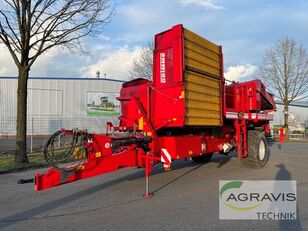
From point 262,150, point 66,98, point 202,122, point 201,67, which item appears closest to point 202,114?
point 202,122

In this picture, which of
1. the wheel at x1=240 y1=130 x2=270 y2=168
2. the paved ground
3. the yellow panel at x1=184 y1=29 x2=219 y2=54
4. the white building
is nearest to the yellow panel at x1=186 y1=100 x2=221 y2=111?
the yellow panel at x1=184 y1=29 x2=219 y2=54

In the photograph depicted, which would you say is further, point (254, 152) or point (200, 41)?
point (254, 152)

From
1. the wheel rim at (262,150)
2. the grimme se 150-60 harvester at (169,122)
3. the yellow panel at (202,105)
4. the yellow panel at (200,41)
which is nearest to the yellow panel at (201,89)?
the grimme se 150-60 harvester at (169,122)

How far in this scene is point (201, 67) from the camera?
9227 mm

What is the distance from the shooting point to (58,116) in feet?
124

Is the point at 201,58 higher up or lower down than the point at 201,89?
higher up

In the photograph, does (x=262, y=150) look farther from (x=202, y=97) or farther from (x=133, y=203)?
(x=133, y=203)

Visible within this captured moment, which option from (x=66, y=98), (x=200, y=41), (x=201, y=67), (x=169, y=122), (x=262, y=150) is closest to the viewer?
(x=169, y=122)

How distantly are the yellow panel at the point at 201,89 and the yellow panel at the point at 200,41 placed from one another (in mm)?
1056

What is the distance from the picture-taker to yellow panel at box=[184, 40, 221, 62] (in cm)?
880

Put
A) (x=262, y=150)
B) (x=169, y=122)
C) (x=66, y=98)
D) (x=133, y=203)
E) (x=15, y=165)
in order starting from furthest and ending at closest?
(x=66, y=98) → (x=15, y=165) → (x=262, y=150) → (x=169, y=122) → (x=133, y=203)

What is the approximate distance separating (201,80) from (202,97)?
40 cm

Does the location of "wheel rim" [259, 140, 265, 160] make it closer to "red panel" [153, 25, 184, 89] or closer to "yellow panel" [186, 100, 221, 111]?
"yellow panel" [186, 100, 221, 111]

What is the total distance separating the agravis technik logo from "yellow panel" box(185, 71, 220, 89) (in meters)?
2.41
